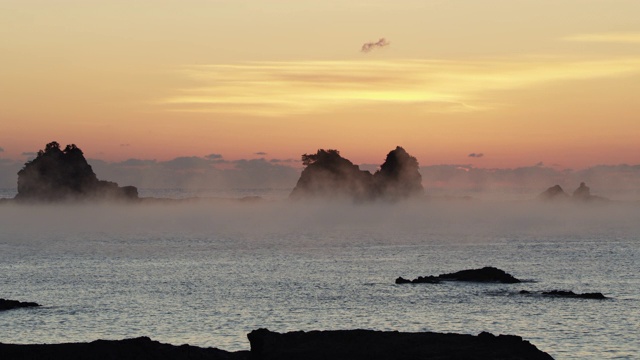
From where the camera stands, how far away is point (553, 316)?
75.2m

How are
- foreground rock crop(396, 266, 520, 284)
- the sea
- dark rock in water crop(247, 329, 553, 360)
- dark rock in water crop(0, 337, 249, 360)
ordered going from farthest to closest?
foreground rock crop(396, 266, 520, 284)
the sea
dark rock in water crop(247, 329, 553, 360)
dark rock in water crop(0, 337, 249, 360)

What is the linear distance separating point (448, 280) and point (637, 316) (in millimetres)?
28462

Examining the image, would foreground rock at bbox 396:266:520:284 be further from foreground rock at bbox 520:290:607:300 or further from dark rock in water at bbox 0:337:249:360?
dark rock in water at bbox 0:337:249:360

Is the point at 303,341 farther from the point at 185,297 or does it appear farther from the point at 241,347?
the point at 185,297

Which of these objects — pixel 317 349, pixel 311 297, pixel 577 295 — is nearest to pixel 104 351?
pixel 317 349

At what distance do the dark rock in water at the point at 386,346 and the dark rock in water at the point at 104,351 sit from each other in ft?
10.0

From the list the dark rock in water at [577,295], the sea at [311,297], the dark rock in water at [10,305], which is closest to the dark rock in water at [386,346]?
the sea at [311,297]

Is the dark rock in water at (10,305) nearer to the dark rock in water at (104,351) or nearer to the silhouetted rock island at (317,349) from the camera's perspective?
the silhouetted rock island at (317,349)

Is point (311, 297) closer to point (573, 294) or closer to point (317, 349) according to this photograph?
point (573, 294)

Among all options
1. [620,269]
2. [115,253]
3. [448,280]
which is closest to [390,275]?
[448,280]

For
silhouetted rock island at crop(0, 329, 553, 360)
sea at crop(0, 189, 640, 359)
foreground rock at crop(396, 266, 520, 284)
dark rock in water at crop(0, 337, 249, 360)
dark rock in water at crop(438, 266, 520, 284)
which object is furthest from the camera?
dark rock in water at crop(438, 266, 520, 284)

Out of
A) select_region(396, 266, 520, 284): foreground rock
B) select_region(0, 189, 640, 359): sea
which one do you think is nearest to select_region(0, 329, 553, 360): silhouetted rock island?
select_region(0, 189, 640, 359): sea

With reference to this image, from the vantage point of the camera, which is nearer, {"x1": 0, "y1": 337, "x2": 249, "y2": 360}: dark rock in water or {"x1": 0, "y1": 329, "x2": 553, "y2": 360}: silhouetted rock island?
{"x1": 0, "y1": 337, "x2": 249, "y2": 360}: dark rock in water

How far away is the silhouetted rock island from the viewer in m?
45.9
